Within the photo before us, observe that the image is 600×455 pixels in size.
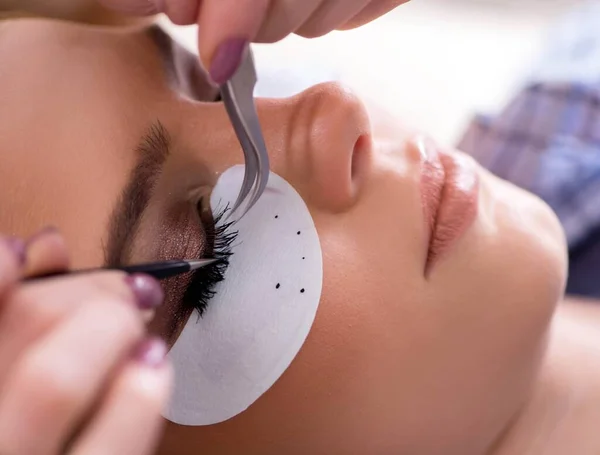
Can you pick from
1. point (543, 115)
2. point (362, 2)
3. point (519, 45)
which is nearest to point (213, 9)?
point (362, 2)

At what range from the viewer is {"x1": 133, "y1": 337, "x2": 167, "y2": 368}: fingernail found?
0.32m

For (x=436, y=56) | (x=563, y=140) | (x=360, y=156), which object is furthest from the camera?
(x=436, y=56)

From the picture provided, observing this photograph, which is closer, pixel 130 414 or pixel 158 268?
pixel 130 414

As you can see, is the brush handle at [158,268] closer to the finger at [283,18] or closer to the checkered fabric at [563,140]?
the finger at [283,18]

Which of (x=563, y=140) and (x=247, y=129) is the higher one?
(x=247, y=129)

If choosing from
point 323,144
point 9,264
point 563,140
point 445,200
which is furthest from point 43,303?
point 563,140

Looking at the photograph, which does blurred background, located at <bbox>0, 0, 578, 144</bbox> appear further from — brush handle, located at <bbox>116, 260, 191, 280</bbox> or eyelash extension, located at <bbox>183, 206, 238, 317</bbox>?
brush handle, located at <bbox>116, 260, 191, 280</bbox>

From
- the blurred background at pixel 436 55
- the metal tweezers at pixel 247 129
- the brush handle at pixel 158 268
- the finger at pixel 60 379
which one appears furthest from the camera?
the blurred background at pixel 436 55

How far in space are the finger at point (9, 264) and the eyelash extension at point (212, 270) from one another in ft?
0.83

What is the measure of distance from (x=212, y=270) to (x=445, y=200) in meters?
0.26

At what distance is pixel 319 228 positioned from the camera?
603 millimetres

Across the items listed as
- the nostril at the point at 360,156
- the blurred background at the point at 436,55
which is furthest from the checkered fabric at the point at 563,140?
the nostril at the point at 360,156

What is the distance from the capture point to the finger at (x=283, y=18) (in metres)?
0.52

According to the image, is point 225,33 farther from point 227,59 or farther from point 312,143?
point 312,143
